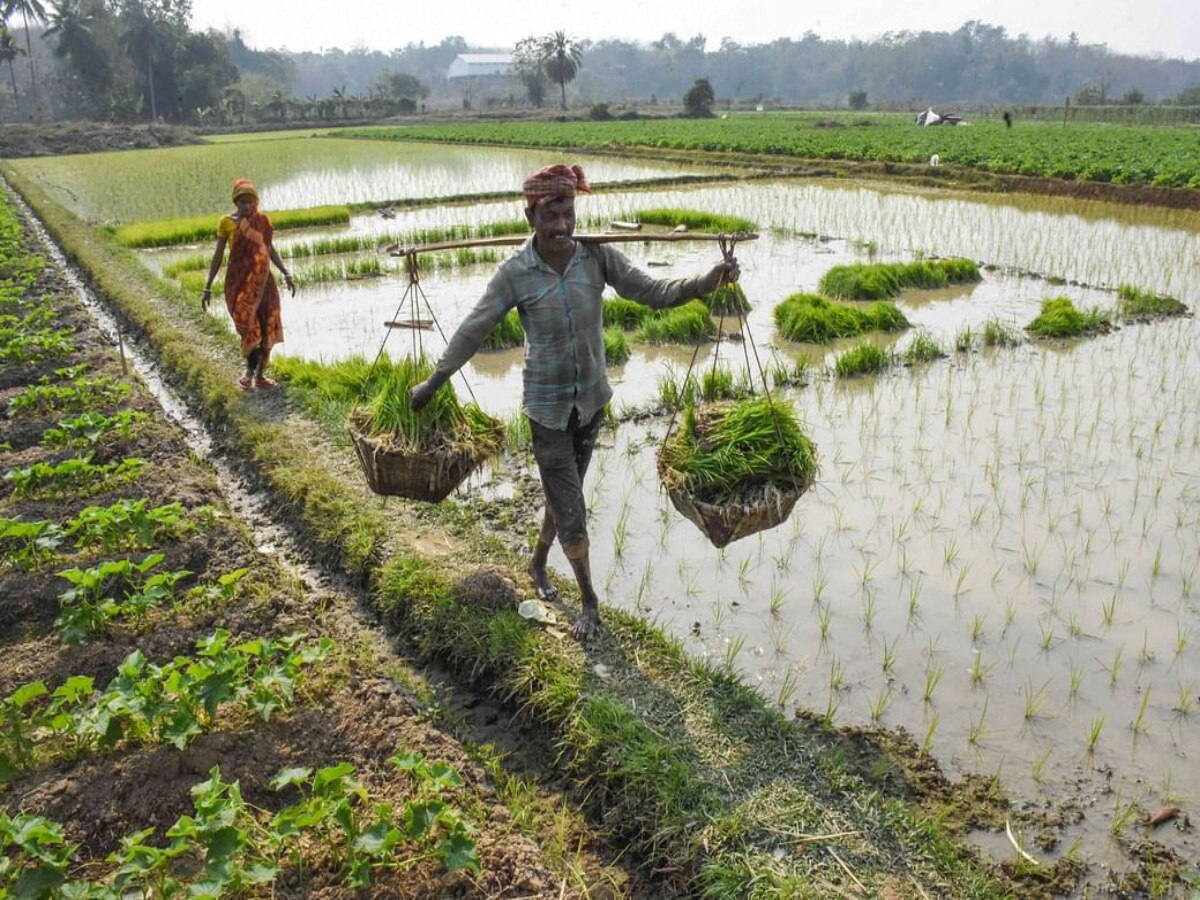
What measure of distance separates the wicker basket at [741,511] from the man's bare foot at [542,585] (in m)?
0.87

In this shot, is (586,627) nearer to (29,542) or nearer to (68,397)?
(29,542)

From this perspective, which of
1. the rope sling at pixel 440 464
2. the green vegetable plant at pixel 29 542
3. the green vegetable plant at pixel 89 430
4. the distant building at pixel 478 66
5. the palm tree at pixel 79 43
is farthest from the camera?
the distant building at pixel 478 66

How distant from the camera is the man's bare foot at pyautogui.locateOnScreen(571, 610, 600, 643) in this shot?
136 inches

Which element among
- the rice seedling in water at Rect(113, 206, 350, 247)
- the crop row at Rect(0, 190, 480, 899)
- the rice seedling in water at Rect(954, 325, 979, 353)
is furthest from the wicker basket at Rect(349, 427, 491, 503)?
the rice seedling in water at Rect(113, 206, 350, 247)

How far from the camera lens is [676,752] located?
2793 millimetres

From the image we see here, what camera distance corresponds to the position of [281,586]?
3.91 meters

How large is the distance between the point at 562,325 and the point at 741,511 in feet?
3.01

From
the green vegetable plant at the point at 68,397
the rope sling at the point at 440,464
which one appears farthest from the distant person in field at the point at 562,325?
the green vegetable plant at the point at 68,397

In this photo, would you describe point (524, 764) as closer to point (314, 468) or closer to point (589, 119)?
point (314, 468)

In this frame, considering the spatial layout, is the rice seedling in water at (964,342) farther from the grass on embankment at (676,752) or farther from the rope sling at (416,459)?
the rope sling at (416,459)

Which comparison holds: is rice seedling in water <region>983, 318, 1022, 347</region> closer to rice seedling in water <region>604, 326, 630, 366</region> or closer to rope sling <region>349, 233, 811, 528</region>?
rice seedling in water <region>604, 326, 630, 366</region>

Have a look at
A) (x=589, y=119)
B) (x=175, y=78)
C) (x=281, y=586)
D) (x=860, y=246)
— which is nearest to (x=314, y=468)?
(x=281, y=586)

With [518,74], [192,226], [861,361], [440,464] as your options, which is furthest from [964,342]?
[518,74]

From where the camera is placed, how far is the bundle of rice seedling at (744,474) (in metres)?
3.11
